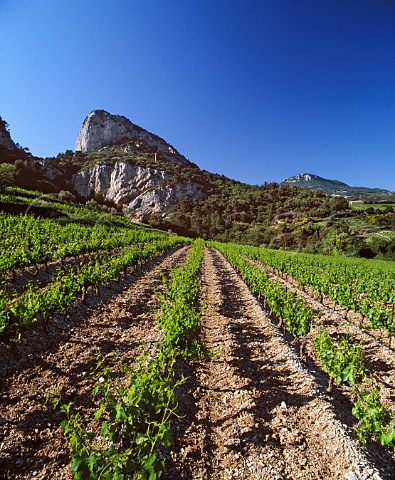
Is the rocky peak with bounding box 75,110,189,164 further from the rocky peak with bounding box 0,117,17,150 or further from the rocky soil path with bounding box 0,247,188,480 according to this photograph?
the rocky soil path with bounding box 0,247,188,480

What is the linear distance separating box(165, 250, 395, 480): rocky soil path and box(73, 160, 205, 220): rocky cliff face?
10589cm

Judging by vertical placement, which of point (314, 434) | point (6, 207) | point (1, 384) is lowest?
point (1, 384)

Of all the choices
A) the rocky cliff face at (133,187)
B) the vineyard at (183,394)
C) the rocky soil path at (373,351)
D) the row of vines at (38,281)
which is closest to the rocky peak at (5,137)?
the rocky cliff face at (133,187)

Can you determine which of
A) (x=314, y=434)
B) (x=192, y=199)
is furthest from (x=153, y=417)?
(x=192, y=199)

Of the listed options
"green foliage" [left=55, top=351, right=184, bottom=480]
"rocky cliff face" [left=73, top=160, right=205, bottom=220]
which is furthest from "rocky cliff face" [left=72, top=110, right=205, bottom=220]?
"green foliage" [left=55, top=351, right=184, bottom=480]

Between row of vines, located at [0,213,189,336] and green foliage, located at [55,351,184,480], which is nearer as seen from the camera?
green foliage, located at [55,351,184,480]

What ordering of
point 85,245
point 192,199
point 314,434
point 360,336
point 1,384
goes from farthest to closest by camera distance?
point 192,199 < point 85,245 < point 360,336 < point 1,384 < point 314,434

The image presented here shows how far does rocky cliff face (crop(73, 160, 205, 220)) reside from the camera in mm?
112625

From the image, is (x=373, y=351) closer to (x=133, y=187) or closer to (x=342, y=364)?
(x=342, y=364)

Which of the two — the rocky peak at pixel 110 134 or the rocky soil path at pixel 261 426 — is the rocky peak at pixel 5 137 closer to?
the rocky peak at pixel 110 134

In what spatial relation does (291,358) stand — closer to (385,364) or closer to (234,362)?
(234,362)

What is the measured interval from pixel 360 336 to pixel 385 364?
6.53 ft

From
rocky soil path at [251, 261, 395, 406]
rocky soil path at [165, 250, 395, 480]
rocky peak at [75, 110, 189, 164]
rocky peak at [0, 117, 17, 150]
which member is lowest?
rocky soil path at [165, 250, 395, 480]

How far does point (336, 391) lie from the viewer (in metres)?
5.99
